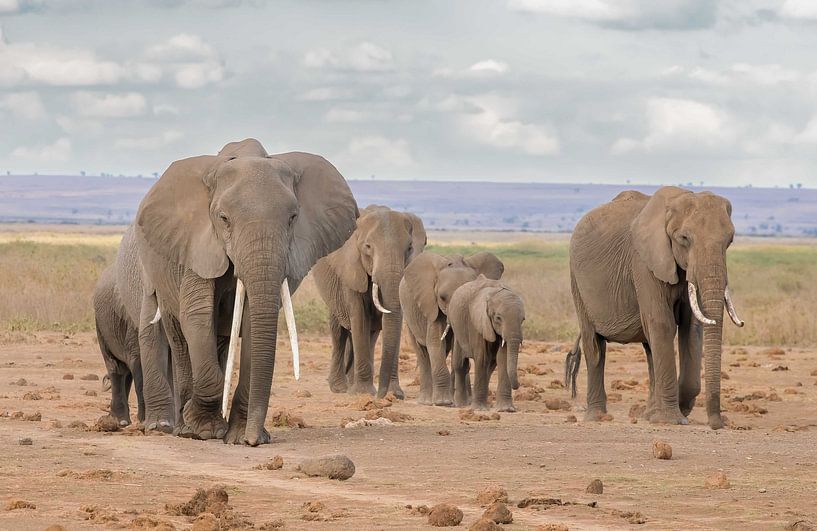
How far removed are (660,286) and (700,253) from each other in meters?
0.85

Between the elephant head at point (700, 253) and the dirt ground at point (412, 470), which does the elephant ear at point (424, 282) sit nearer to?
the dirt ground at point (412, 470)

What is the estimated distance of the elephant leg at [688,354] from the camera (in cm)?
1441

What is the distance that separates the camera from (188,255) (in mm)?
11211

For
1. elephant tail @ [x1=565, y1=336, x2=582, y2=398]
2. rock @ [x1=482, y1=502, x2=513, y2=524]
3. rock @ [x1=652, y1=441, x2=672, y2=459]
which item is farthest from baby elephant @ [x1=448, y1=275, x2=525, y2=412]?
rock @ [x1=482, y1=502, x2=513, y2=524]

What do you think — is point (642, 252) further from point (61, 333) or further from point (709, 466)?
point (61, 333)

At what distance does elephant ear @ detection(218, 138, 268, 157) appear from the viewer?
11577mm

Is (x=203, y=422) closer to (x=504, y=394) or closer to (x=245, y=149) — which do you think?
(x=245, y=149)

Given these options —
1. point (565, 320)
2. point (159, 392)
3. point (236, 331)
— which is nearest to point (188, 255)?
point (236, 331)

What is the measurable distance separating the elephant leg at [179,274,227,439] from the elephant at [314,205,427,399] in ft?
19.7

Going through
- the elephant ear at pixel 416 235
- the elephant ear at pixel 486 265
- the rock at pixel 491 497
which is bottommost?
the rock at pixel 491 497

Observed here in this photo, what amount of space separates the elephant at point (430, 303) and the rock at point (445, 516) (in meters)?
9.74

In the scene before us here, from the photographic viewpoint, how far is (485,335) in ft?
53.4

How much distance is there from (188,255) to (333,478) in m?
2.54

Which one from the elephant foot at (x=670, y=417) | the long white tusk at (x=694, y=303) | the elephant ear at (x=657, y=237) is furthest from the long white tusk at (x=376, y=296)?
the long white tusk at (x=694, y=303)
